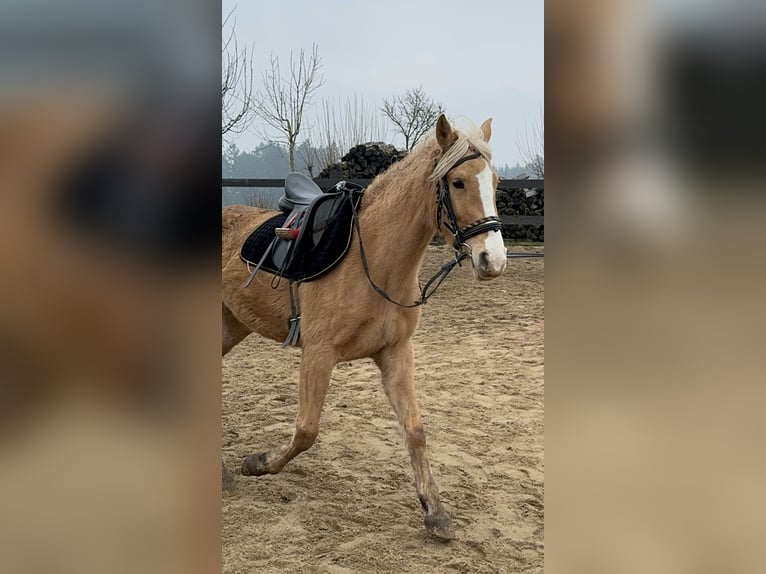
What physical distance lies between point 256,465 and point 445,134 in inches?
72.1

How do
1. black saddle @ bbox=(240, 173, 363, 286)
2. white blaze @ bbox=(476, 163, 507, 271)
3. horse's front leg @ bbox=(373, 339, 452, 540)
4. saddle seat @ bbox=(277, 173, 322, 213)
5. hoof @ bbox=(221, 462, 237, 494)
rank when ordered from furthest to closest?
saddle seat @ bbox=(277, 173, 322, 213) < hoof @ bbox=(221, 462, 237, 494) < black saddle @ bbox=(240, 173, 363, 286) < horse's front leg @ bbox=(373, 339, 452, 540) < white blaze @ bbox=(476, 163, 507, 271)

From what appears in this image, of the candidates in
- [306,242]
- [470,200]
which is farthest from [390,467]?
[470,200]

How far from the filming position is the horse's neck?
2.75 metres

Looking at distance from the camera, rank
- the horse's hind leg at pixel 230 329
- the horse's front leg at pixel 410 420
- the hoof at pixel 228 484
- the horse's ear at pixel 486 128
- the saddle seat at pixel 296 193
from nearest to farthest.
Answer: the horse's front leg at pixel 410 420, the horse's ear at pixel 486 128, the hoof at pixel 228 484, the saddle seat at pixel 296 193, the horse's hind leg at pixel 230 329

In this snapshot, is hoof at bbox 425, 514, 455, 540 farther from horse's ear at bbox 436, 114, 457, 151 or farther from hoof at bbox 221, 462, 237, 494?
horse's ear at bbox 436, 114, 457, 151

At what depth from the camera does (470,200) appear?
250 centimetres

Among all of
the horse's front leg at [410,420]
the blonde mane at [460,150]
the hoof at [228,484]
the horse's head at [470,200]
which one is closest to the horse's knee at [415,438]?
the horse's front leg at [410,420]

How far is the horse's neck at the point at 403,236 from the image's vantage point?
2750 millimetres

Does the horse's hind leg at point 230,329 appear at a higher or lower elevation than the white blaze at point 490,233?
lower

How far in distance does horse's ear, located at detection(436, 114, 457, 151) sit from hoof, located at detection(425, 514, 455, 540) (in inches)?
64.8

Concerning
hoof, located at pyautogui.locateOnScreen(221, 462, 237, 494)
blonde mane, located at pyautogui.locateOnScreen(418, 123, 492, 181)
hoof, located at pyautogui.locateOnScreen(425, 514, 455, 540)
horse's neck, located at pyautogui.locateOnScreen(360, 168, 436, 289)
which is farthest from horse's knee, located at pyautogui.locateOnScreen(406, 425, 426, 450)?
blonde mane, located at pyautogui.locateOnScreen(418, 123, 492, 181)
